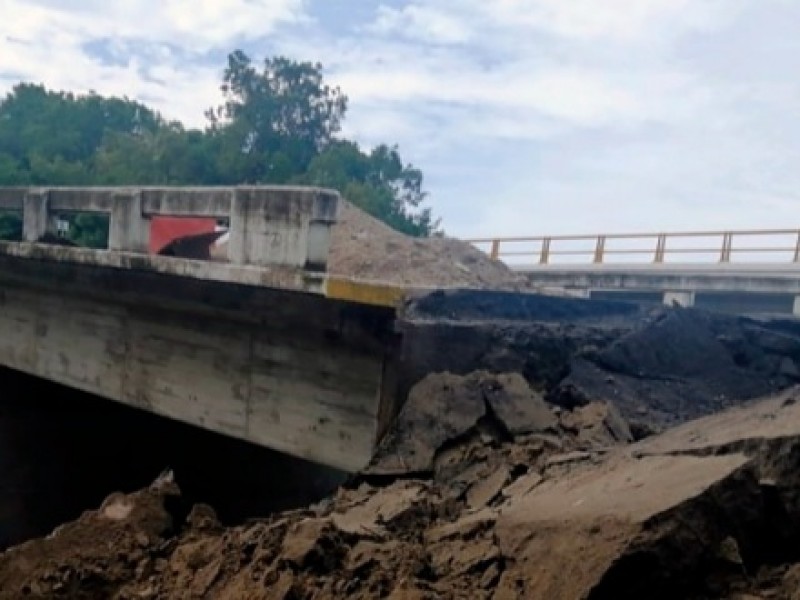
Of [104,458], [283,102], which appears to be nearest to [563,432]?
[104,458]

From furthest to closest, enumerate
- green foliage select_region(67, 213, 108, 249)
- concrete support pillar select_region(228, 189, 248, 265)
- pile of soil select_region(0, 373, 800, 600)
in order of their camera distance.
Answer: green foliage select_region(67, 213, 108, 249)
concrete support pillar select_region(228, 189, 248, 265)
pile of soil select_region(0, 373, 800, 600)

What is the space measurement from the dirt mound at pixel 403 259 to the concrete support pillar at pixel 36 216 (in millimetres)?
3397

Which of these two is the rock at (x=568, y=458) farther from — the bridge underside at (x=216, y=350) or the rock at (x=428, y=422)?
the bridge underside at (x=216, y=350)

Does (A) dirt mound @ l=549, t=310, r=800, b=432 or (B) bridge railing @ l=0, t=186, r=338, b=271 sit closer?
(A) dirt mound @ l=549, t=310, r=800, b=432

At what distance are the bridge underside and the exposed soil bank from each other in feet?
2.79

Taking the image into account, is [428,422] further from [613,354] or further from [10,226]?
[10,226]

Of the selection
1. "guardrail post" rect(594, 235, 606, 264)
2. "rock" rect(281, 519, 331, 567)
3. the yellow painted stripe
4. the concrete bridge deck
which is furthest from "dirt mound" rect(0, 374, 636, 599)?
"guardrail post" rect(594, 235, 606, 264)

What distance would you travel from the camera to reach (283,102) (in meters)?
21.4

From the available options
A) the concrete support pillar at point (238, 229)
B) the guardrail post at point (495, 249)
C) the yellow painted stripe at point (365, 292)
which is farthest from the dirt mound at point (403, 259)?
the guardrail post at point (495, 249)

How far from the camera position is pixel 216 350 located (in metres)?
7.82

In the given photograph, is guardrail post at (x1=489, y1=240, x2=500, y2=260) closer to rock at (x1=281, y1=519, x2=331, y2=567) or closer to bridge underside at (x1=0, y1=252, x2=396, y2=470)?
bridge underside at (x1=0, y1=252, x2=396, y2=470)

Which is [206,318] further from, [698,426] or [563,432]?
[698,426]

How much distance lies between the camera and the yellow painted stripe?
5.59m

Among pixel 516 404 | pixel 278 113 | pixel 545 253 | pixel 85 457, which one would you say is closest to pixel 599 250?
pixel 545 253
